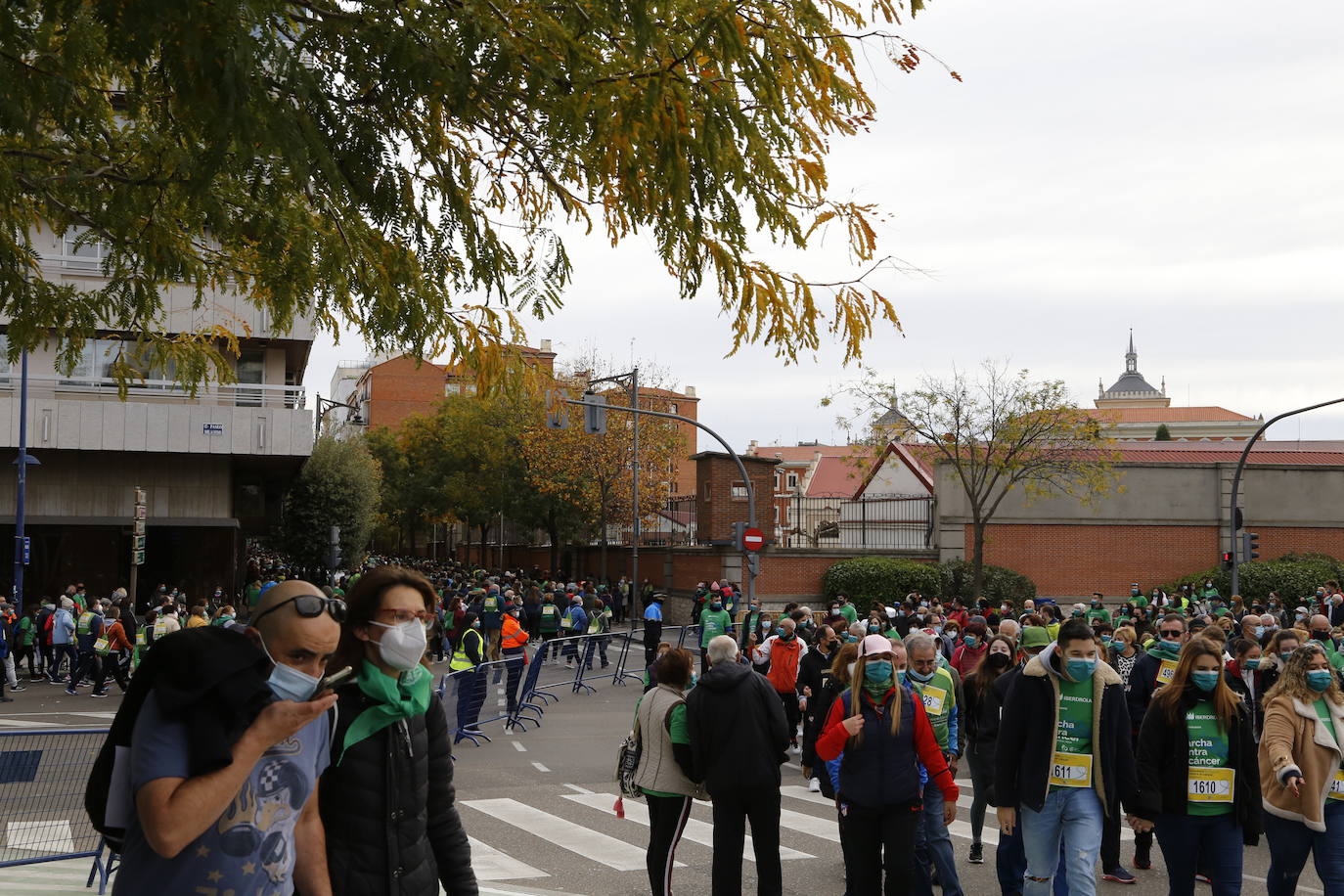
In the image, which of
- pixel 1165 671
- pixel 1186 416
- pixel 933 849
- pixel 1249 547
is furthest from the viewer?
pixel 1186 416

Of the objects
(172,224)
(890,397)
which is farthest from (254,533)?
(172,224)

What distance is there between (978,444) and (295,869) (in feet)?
121

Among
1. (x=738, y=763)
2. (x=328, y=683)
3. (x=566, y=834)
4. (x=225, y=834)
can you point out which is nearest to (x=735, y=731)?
(x=738, y=763)

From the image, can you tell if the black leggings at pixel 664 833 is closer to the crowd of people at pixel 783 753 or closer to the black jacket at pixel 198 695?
the crowd of people at pixel 783 753

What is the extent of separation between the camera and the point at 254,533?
4941 cm

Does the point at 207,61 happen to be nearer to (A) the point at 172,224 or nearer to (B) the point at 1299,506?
(A) the point at 172,224

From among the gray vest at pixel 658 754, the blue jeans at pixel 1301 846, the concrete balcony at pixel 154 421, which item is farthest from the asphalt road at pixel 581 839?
the concrete balcony at pixel 154 421

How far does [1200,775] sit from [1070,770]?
2.18 feet

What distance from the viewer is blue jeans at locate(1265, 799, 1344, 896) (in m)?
7.03

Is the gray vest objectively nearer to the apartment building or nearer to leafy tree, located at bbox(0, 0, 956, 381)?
leafy tree, located at bbox(0, 0, 956, 381)

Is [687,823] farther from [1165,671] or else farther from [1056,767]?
[1165,671]

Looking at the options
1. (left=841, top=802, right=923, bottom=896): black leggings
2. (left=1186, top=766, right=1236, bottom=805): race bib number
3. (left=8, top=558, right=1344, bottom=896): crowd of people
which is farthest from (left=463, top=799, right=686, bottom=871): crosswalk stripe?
(left=1186, top=766, right=1236, bottom=805): race bib number

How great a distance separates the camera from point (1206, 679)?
711 centimetres

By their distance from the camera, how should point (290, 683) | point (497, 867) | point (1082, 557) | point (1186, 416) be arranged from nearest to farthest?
point (290, 683)
point (497, 867)
point (1082, 557)
point (1186, 416)
